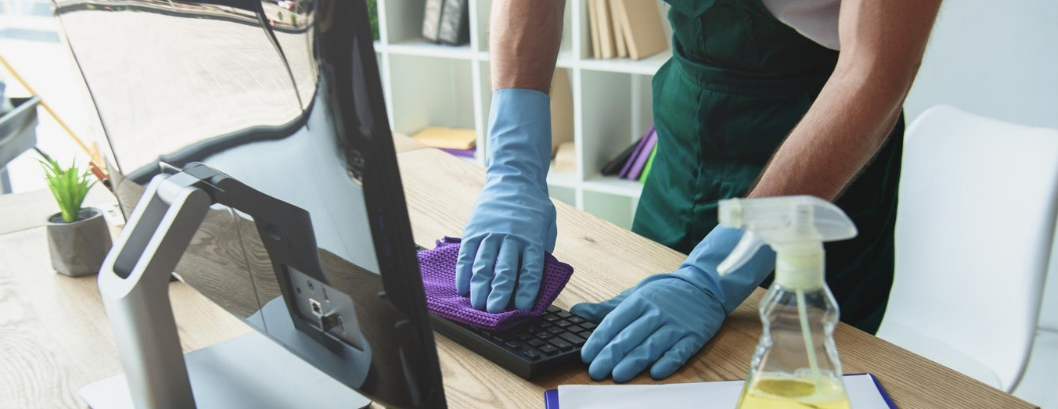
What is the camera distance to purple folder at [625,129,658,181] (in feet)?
8.87

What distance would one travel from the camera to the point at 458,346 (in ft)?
3.21

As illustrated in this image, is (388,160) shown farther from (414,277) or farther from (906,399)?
(906,399)

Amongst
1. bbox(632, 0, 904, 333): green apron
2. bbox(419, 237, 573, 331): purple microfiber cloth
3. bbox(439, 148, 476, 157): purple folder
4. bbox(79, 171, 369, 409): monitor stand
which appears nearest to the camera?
bbox(79, 171, 369, 409): monitor stand

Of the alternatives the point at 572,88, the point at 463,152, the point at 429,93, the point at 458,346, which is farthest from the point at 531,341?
the point at 429,93

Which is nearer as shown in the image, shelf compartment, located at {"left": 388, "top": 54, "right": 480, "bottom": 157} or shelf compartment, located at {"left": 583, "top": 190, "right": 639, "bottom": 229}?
shelf compartment, located at {"left": 583, "top": 190, "right": 639, "bottom": 229}

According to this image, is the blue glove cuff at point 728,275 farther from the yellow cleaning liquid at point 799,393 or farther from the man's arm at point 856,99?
the yellow cleaning liquid at point 799,393

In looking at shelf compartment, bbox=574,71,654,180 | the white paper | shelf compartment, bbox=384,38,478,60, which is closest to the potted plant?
the white paper

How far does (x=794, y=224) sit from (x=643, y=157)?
7.37 ft

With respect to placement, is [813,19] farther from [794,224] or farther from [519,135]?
[794,224]

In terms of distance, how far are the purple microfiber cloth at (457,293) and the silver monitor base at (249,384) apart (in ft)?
0.45

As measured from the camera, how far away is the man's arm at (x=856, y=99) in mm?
970

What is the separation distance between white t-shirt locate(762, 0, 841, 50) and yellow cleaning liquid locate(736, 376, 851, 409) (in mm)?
834

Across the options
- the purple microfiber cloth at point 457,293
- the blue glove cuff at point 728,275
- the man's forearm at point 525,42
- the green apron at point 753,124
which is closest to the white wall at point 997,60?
the green apron at point 753,124

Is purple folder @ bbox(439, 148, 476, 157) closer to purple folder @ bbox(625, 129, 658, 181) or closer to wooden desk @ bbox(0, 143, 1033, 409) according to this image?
purple folder @ bbox(625, 129, 658, 181)
